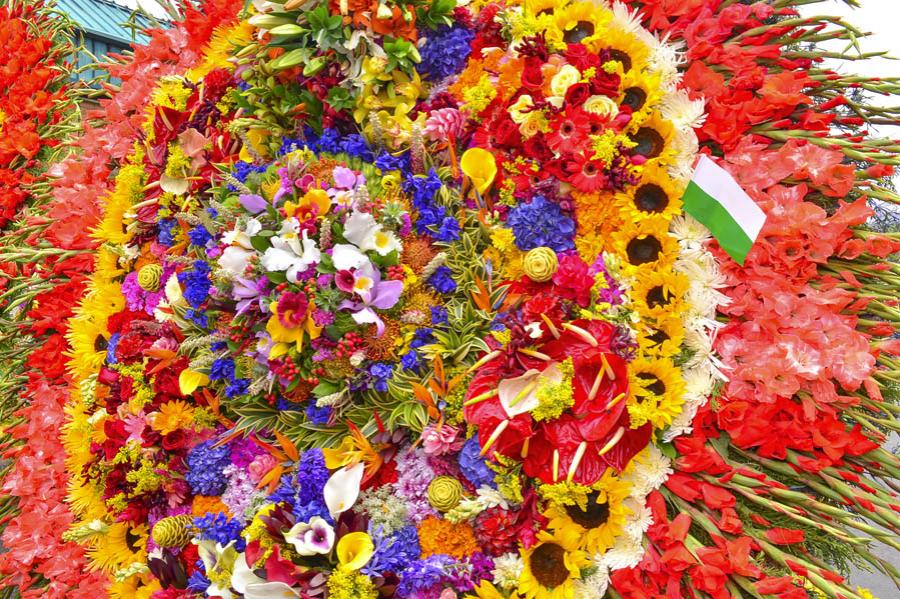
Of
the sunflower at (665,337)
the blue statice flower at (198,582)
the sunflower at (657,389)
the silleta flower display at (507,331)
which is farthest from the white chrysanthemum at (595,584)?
the blue statice flower at (198,582)

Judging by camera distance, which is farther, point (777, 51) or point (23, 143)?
point (23, 143)

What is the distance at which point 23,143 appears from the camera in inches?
126

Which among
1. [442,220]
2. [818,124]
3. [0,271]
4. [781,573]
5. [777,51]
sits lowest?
[0,271]

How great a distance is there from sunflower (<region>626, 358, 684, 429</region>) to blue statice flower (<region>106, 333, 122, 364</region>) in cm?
177

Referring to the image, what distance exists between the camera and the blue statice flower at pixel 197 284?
6.59 ft

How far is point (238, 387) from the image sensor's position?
76.7 inches

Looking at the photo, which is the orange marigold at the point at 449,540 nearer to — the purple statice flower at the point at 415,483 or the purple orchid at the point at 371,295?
the purple statice flower at the point at 415,483

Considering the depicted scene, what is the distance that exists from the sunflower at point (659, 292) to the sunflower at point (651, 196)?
0.16 meters

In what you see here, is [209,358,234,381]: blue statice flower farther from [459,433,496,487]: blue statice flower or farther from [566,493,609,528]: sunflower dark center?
[566,493,609,528]: sunflower dark center

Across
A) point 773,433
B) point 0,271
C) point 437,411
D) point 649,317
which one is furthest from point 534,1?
point 0,271

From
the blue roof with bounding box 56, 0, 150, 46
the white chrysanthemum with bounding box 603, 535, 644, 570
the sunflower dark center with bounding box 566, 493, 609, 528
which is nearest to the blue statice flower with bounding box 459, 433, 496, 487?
the sunflower dark center with bounding box 566, 493, 609, 528

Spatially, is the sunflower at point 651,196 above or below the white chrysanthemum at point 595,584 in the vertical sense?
above

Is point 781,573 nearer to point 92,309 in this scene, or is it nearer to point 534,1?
point 534,1

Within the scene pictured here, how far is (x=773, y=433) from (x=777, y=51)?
109 centimetres
